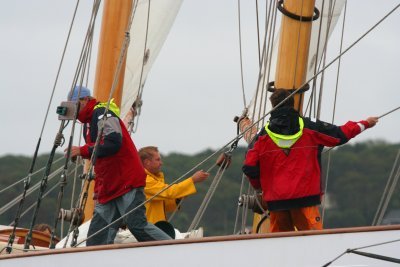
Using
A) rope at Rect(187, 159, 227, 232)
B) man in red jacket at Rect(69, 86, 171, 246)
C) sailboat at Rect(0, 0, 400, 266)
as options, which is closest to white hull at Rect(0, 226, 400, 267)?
sailboat at Rect(0, 0, 400, 266)

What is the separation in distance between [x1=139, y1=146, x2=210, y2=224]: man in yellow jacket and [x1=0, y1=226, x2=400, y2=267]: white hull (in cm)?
156

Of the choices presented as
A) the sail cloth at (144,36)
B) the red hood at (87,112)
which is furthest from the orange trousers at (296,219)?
the sail cloth at (144,36)

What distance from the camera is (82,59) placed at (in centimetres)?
1378

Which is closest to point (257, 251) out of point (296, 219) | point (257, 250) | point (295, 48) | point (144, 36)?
→ point (257, 250)

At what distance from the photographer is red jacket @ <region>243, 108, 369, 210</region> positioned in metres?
11.6

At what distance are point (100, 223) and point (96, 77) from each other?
3672mm

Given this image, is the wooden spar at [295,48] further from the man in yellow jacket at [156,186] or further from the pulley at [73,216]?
the pulley at [73,216]

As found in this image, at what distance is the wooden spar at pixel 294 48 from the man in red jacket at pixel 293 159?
1.38 meters

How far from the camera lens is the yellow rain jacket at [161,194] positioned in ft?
41.7

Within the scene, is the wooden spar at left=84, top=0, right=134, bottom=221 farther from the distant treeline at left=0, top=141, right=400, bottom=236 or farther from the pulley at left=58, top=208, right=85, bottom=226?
the distant treeline at left=0, top=141, right=400, bottom=236

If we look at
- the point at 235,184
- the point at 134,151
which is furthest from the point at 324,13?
the point at 235,184

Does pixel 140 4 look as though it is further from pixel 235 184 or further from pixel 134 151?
pixel 235 184

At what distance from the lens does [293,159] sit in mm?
11625

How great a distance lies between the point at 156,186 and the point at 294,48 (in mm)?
1446
